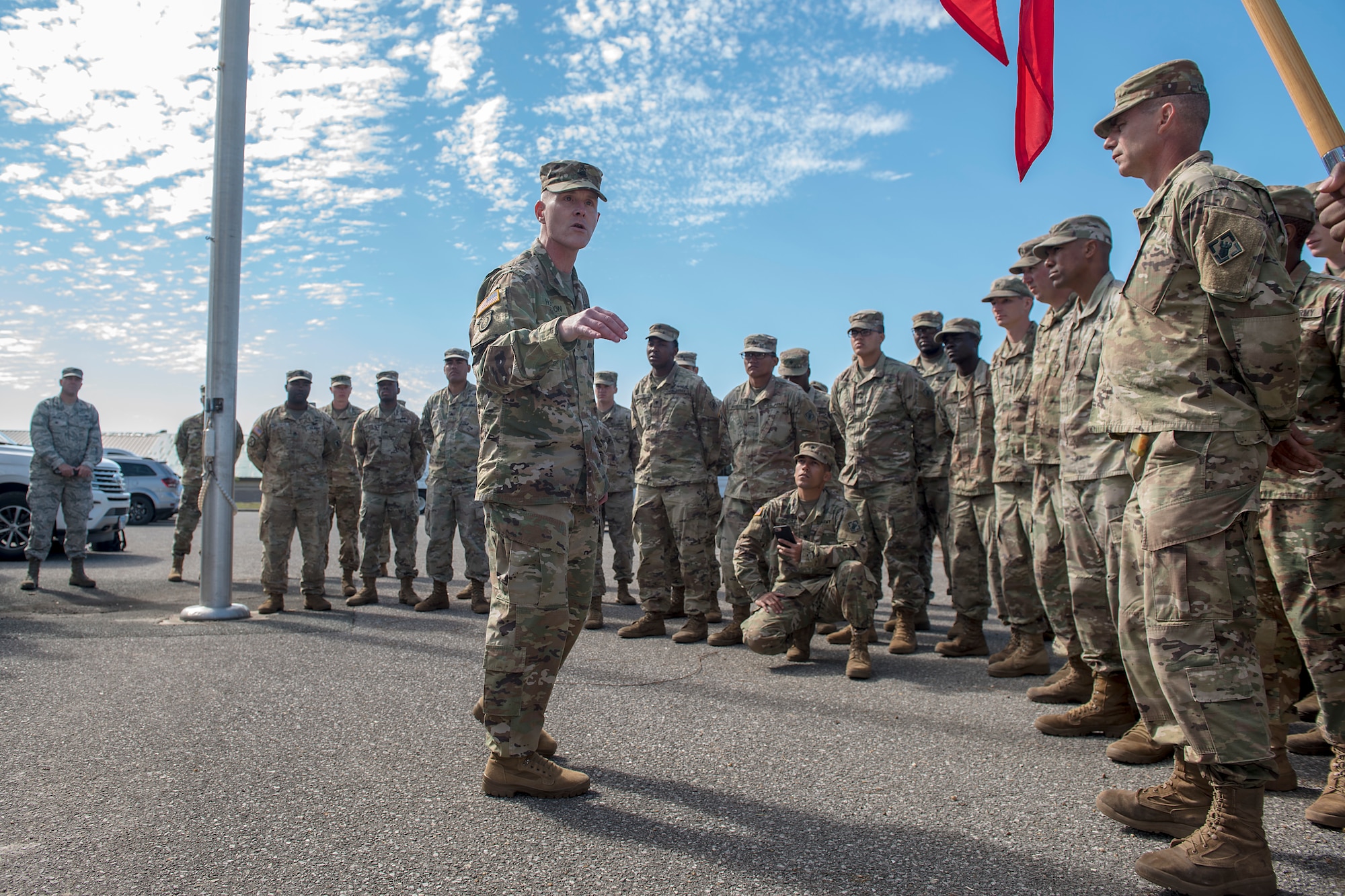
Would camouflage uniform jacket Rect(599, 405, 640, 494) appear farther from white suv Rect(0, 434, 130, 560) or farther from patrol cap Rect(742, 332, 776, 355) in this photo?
white suv Rect(0, 434, 130, 560)

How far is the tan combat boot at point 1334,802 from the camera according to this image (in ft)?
8.76

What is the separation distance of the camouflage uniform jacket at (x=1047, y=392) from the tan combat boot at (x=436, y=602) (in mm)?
5570

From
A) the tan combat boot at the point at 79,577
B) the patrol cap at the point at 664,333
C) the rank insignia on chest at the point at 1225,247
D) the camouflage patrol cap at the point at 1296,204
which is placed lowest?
the tan combat boot at the point at 79,577

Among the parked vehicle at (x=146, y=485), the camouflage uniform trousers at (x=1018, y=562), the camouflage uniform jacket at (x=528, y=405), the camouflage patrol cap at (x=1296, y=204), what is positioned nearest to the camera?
the camouflage uniform jacket at (x=528, y=405)

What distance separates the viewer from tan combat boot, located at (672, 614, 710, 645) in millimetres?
6273

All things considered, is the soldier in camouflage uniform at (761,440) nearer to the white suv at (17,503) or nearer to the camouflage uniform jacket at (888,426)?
the camouflage uniform jacket at (888,426)

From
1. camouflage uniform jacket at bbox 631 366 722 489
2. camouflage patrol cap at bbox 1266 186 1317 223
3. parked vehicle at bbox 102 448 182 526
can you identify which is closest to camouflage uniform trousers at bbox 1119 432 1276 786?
camouflage patrol cap at bbox 1266 186 1317 223

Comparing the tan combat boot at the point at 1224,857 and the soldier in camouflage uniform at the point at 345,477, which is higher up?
the soldier in camouflage uniform at the point at 345,477

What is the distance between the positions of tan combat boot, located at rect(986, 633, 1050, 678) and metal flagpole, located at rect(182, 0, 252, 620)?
19.9ft

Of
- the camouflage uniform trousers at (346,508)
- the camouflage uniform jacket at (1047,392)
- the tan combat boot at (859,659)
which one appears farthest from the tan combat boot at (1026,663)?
the camouflage uniform trousers at (346,508)

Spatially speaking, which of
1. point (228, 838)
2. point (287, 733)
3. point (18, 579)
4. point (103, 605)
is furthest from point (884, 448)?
point (18, 579)

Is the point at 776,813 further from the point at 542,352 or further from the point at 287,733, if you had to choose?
the point at 287,733

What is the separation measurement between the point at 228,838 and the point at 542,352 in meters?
1.86

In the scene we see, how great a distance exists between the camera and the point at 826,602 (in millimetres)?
5551
